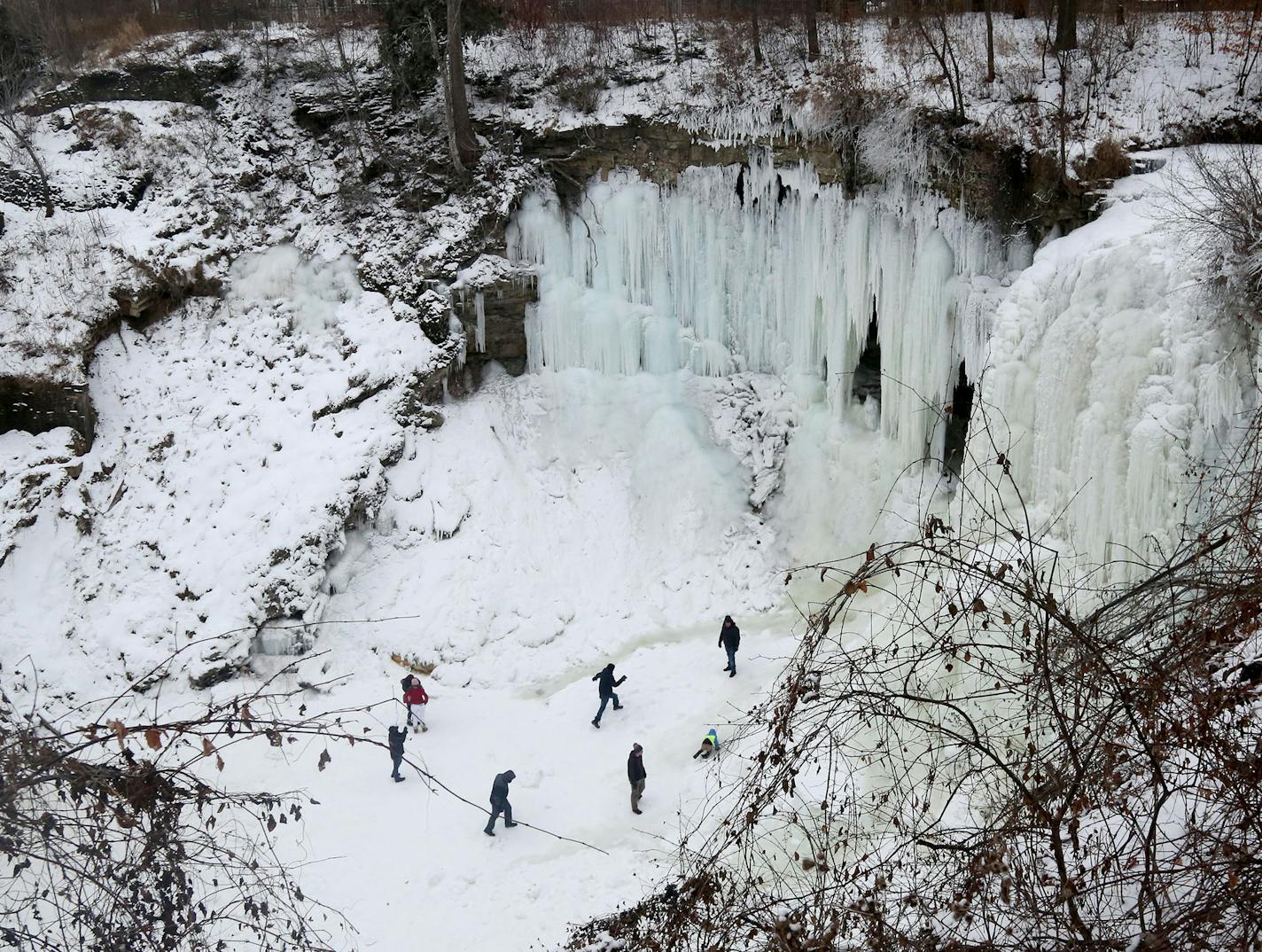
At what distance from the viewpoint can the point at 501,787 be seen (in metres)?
9.21

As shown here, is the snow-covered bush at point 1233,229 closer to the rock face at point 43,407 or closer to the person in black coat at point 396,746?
the person in black coat at point 396,746

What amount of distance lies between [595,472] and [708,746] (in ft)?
19.2

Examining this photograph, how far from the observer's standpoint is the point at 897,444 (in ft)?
43.6

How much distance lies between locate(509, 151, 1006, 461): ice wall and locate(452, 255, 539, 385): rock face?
28cm

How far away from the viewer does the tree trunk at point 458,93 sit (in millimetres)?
15495

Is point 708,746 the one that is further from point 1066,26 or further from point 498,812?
point 1066,26

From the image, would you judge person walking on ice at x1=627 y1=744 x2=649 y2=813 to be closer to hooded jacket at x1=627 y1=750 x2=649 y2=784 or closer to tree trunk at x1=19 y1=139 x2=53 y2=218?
hooded jacket at x1=627 y1=750 x2=649 y2=784

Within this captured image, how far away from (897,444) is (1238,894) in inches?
401

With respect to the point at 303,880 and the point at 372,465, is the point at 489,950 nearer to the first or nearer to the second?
the point at 303,880

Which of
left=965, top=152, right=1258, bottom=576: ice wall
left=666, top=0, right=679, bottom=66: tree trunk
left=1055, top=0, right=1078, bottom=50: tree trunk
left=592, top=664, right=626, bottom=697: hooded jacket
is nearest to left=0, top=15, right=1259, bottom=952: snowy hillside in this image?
left=965, top=152, right=1258, bottom=576: ice wall

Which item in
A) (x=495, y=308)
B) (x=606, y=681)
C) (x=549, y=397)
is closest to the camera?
(x=606, y=681)

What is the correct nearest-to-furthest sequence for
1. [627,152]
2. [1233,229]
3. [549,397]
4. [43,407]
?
[1233,229], [43,407], [549,397], [627,152]

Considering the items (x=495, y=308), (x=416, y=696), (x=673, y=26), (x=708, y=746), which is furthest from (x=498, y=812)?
(x=673, y=26)

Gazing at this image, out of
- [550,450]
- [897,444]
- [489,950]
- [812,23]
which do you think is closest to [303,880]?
[489,950]
